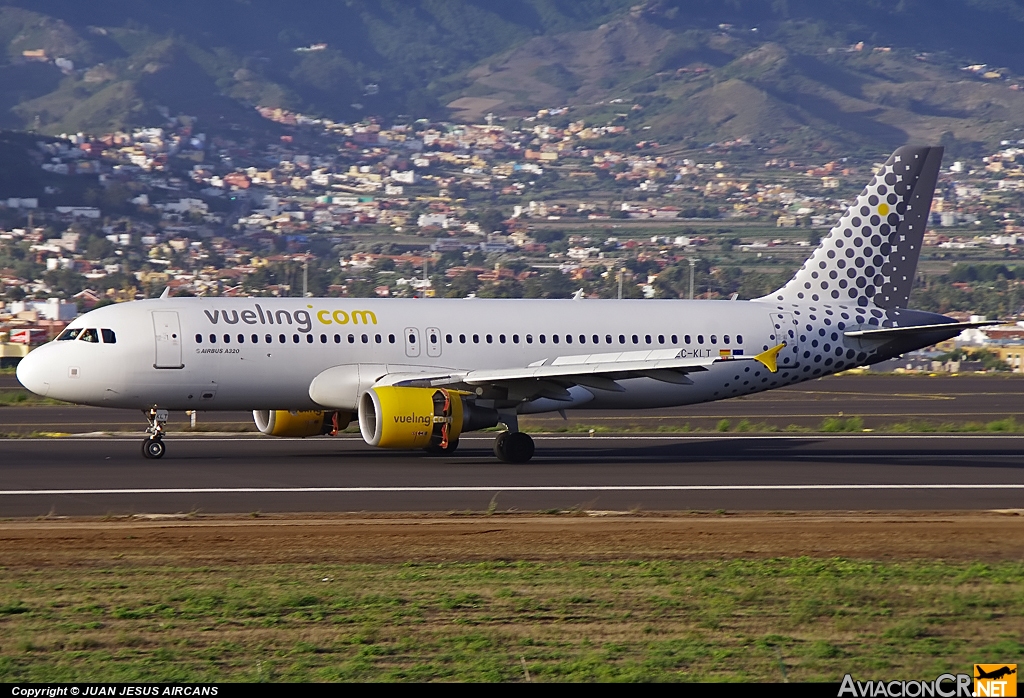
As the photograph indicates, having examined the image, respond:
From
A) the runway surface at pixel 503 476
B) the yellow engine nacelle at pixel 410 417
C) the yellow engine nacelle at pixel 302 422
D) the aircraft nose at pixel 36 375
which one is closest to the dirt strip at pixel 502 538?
the runway surface at pixel 503 476

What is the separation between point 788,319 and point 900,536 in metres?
15.0

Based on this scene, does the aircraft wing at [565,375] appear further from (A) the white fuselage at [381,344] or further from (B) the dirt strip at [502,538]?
(B) the dirt strip at [502,538]

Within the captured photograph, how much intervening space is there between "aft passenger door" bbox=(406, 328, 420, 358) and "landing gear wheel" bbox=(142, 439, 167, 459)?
216 inches

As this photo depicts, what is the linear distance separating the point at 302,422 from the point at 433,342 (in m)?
3.60

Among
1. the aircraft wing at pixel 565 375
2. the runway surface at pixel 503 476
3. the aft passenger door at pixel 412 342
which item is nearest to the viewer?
the runway surface at pixel 503 476

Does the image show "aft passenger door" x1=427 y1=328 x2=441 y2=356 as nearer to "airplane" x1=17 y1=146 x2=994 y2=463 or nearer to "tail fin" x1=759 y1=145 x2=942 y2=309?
"airplane" x1=17 y1=146 x2=994 y2=463

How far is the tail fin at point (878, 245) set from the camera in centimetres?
3503

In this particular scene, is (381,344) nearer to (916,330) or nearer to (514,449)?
(514,449)

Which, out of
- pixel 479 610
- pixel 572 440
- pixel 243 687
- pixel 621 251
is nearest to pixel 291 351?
pixel 572 440

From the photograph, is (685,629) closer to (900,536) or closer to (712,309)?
(900,536)

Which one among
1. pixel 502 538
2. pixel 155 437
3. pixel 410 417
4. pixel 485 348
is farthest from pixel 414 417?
pixel 502 538

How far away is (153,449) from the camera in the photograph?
29.8m

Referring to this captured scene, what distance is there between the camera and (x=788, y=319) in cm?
3422

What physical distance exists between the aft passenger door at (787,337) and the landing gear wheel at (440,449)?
26.8 ft
